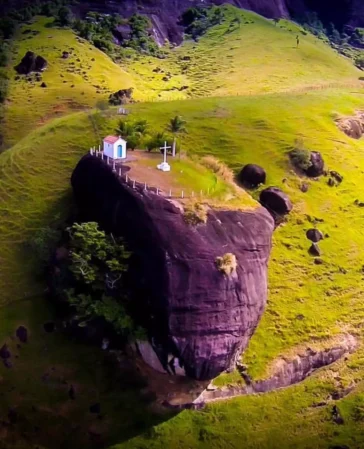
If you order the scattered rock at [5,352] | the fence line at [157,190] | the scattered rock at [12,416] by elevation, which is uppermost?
the fence line at [157,190]

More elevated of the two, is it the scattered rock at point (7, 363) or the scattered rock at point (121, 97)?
the scattered rock at point (121, 97)

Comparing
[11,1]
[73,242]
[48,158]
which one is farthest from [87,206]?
[11,1]

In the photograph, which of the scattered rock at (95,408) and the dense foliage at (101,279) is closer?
the dense foliage at (101,279)

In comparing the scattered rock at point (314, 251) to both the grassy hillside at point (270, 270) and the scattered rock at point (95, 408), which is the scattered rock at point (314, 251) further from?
the scattered rock at point (95, 408)

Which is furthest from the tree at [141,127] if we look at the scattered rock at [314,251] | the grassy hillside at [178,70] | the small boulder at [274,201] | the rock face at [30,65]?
the rock face at [30,65]

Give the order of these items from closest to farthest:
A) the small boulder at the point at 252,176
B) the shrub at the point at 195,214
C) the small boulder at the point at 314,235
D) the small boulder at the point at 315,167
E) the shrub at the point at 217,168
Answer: the shrub at the point at 195,214, the shrub at the point at 217,168, the small boulder at the point at 314,235, the small boulder at the point at 252,176, the small boulder at the point at 315,167

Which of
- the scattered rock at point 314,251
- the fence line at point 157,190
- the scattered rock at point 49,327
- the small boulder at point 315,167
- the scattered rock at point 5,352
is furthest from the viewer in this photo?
the small boulder at point 315,167

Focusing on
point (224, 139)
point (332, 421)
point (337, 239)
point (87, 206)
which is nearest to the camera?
point (332, 421)

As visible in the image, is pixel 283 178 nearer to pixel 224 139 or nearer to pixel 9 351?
pixel 224 139
